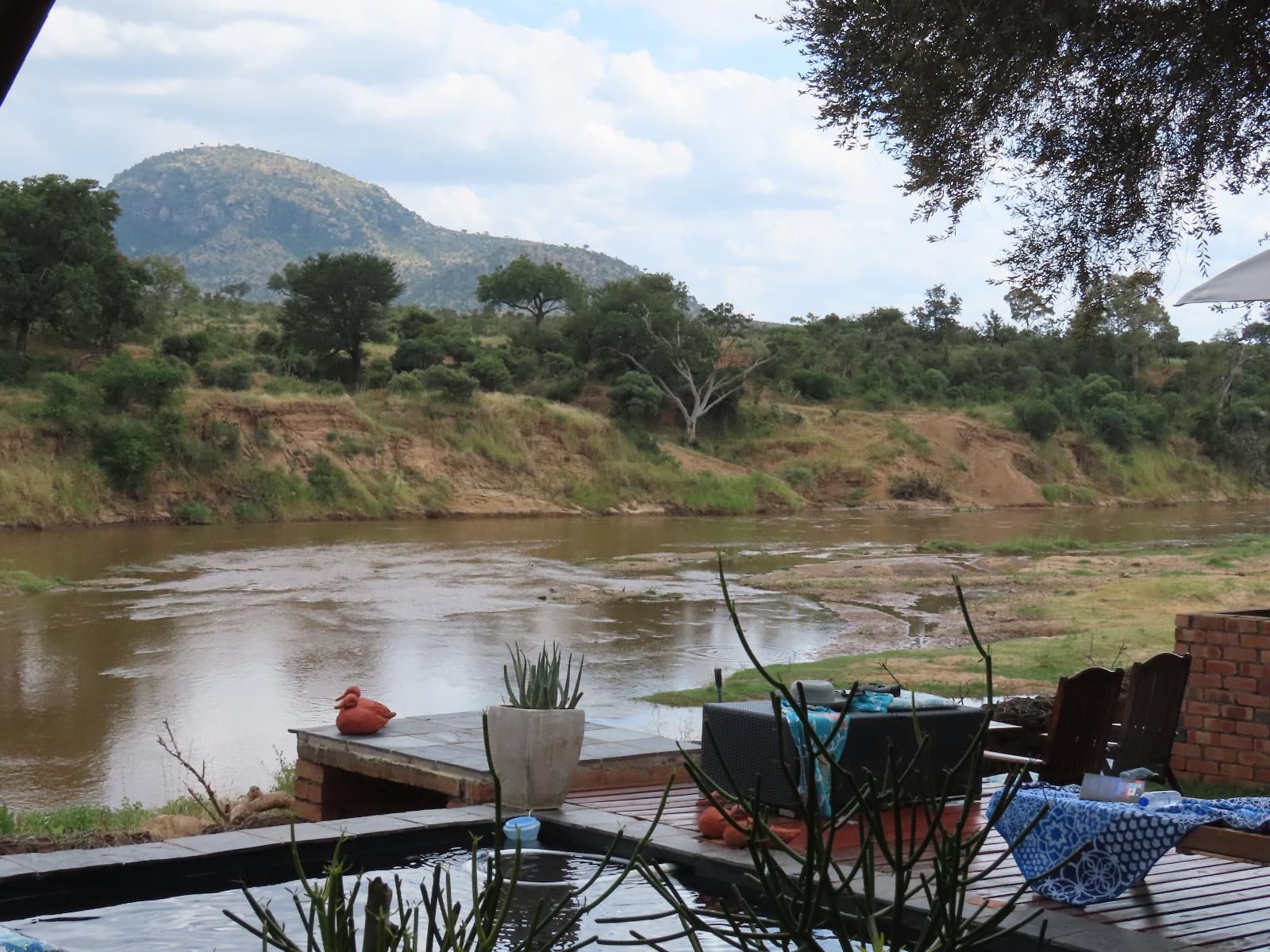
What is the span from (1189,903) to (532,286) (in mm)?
60782

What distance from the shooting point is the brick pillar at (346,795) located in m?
7.15

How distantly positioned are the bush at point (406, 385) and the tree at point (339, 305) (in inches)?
97.0

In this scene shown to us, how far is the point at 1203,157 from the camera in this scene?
8.79 meters

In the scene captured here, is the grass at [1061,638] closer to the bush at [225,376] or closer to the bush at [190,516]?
the bush at [190,516]

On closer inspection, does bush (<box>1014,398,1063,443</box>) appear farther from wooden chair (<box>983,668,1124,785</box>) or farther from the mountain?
the mountain

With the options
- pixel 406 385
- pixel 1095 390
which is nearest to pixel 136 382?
pixel 406 385

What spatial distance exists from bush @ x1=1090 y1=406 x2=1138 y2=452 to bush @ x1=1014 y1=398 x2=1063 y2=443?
10.1 ft

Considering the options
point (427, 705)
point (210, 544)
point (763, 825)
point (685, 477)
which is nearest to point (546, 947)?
point (763, 825)

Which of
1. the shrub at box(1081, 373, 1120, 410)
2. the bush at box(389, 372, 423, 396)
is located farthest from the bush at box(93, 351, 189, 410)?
the shrub at box(1081, 373, 1120, 410)

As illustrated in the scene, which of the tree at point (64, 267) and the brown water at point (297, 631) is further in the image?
the tree at point (64, 267)

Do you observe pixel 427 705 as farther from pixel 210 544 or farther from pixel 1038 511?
pixel 1038 511

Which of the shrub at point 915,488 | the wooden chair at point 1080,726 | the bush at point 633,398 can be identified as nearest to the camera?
the wooden chair at point 1080,726

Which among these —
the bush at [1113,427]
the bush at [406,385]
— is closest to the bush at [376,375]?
the bush at [406,385]

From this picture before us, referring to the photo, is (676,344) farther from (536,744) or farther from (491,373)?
(536,744)
